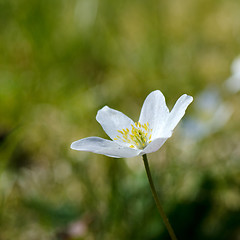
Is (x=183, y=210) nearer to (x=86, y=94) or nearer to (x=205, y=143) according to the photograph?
(x=205, y=143)

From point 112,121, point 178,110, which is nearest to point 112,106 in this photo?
point 112,121

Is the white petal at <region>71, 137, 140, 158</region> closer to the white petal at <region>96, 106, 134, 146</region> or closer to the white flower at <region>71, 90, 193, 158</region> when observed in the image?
the white flower at <region>71, 90, 193, 158</region>

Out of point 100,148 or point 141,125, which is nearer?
point 100,148

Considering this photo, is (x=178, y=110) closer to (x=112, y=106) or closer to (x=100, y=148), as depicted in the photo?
(x=100, y=148)

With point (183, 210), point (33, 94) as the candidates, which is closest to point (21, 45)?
point (33, 94)

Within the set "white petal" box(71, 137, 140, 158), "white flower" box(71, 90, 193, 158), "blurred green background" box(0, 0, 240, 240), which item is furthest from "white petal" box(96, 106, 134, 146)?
"blurred green background" box(0, 0, 240, 240)

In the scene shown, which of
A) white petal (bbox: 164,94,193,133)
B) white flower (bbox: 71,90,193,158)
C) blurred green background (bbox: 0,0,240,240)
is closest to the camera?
white petal (bbox: 164,94,193,133)
